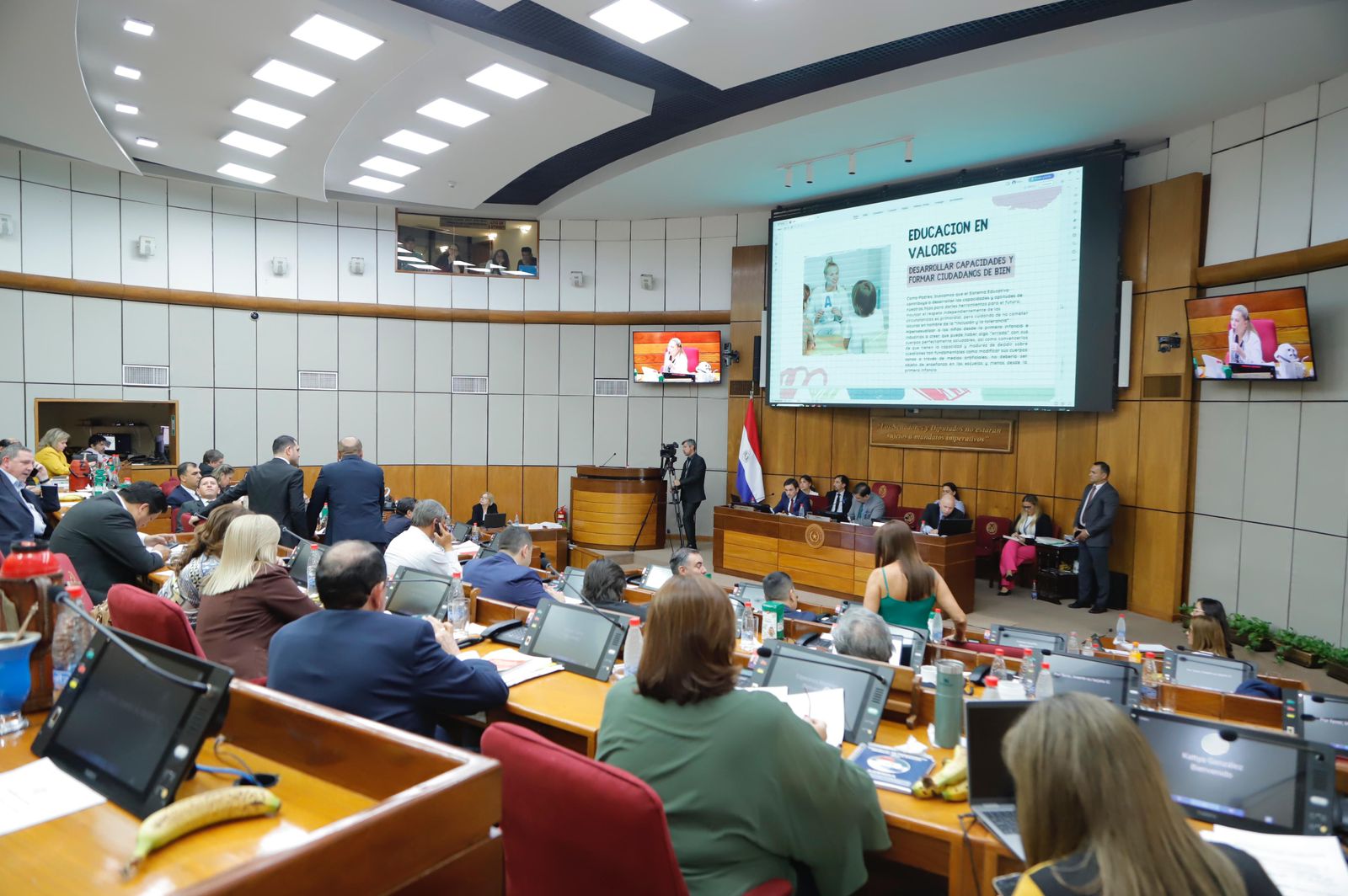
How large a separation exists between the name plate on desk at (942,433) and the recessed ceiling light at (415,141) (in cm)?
595

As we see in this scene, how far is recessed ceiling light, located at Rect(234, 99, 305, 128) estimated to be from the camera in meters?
7.04

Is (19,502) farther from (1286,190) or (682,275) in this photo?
(1286,190)

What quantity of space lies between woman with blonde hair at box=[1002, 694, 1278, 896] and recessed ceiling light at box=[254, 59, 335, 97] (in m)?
7.01

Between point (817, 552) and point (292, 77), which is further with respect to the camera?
point (817, 552)

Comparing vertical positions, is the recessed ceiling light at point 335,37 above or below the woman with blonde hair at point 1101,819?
above

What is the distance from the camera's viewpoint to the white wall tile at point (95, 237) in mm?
9281

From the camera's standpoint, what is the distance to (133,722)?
1326 millimetres

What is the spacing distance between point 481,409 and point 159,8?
268 inches

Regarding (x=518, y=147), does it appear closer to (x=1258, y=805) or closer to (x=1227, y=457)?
(x=1227, y=457)

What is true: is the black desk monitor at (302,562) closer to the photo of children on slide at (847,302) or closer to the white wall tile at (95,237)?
the photo of children on slide at (847,302)

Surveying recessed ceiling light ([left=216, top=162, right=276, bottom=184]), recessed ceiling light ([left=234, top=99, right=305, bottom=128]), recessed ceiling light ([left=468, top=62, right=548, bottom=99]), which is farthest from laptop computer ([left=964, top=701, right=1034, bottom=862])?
recessed ceiling light ([left=216, top=162, right=276, bottom=184])

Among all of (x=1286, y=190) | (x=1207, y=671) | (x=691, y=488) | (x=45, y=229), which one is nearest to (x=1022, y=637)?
(x=1207, y=671)

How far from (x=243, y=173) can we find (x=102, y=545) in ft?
21.4

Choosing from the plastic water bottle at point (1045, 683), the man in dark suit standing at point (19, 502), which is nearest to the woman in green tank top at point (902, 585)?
the plastic water bottle at point (1045, 683)
